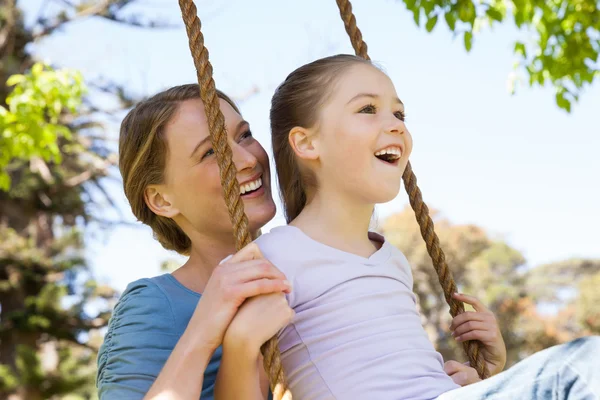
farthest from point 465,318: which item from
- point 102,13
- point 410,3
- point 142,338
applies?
point 102,13

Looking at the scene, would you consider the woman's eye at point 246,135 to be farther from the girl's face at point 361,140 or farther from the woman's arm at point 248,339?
the woman's arm at point 248,339

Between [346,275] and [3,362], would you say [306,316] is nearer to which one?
[346,275]

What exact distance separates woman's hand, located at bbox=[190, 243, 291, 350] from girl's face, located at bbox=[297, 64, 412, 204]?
30 centimetres

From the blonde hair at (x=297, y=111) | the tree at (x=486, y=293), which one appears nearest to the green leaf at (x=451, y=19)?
the blonde hair at (x=297, y=111)

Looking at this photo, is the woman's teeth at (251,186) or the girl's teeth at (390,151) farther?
the woman's teeth at (251,186)

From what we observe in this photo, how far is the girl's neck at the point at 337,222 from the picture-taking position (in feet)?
4.68

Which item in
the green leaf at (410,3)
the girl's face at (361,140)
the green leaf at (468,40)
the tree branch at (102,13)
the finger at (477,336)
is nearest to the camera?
the girl's face at (361,140)

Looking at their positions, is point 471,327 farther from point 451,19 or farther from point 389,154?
point 451,19

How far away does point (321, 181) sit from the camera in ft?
4.90

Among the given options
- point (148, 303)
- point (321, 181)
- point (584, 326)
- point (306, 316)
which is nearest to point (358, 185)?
point (321, 181)

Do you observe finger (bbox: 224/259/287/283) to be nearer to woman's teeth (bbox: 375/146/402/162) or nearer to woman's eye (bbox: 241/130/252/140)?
woman's teeth (bbox: 375/146/402/162)

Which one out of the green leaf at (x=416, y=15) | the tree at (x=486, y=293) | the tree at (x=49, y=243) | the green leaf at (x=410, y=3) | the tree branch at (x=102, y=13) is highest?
the tree branch at (x=102, y=13)

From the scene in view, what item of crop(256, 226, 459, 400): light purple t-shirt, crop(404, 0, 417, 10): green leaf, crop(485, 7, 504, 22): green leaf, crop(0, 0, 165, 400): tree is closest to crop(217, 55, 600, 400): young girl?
crop(256, 226, 459, 400): light purple t-shirt

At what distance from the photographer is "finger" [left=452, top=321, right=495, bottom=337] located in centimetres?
164
